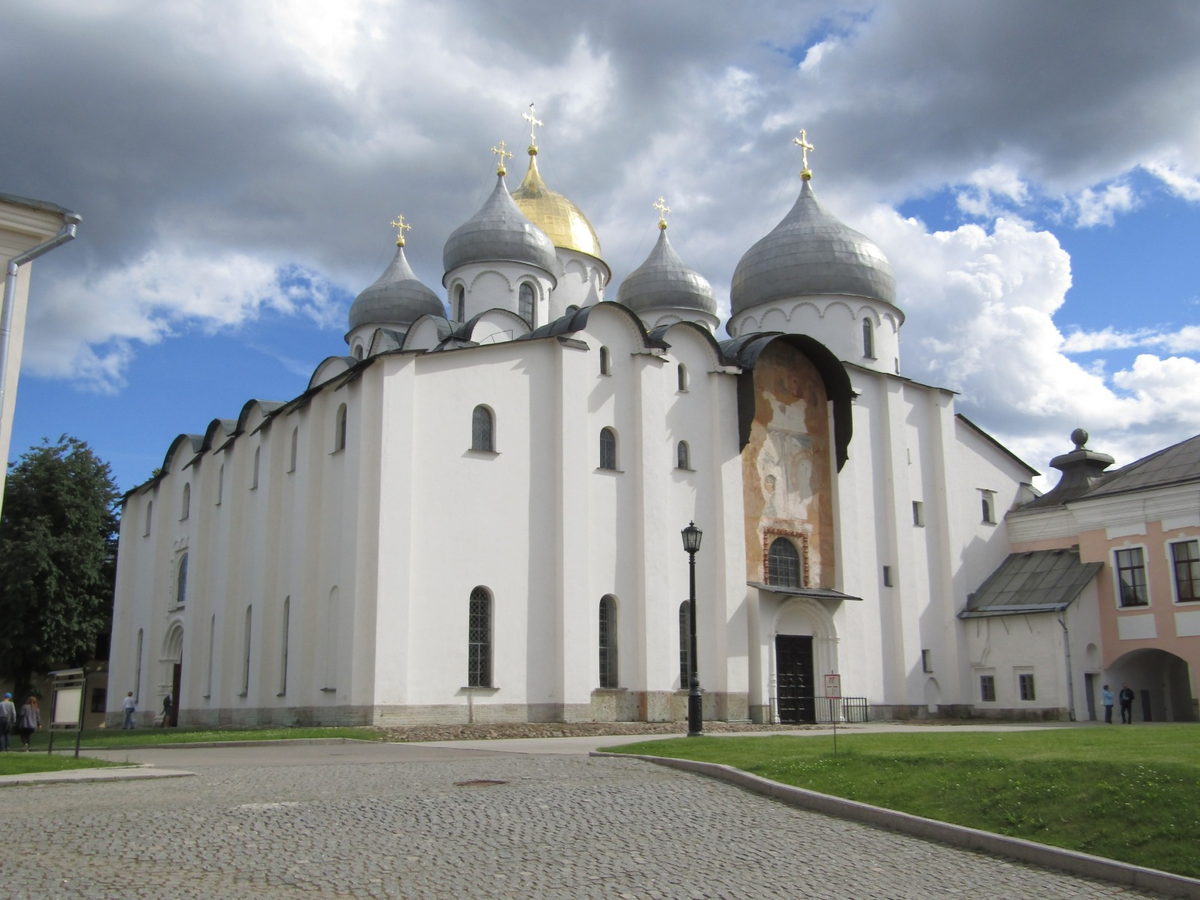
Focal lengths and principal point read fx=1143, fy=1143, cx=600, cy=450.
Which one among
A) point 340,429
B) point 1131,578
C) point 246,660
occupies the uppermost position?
point 340,429

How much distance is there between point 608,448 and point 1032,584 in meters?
13.3

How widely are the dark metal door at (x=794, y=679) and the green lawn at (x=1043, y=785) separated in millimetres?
14368

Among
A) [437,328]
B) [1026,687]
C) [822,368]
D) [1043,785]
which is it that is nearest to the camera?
[1043,785]

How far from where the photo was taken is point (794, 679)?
95.3ft

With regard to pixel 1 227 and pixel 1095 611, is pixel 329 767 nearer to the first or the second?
pixel 1 227

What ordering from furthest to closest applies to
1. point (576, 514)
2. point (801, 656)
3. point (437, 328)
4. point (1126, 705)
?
point (437, 328), point (801, 656), point (1126, 705), point (576, 514)

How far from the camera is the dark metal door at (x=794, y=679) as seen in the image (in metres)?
28.7

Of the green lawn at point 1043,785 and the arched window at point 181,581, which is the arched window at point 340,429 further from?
the green lawn at point 1043,785

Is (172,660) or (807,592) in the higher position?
(807,592)

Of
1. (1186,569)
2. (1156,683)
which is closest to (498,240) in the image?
(1186,569)

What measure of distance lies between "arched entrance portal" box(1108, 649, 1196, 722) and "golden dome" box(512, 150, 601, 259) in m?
21.1

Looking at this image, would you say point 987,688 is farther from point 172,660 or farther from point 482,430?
point 172,660

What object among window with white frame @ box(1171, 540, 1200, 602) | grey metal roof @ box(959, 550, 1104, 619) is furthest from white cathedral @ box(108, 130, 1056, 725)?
window with white frame @ box(1171, 540, 1200, 602)

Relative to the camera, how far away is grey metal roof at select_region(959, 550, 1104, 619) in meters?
30.6
